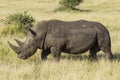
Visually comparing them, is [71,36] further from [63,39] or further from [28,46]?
[28,46]

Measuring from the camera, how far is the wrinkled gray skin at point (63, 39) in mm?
10188

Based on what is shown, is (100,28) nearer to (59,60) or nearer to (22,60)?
(59,60)

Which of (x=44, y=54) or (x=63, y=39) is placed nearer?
(x=63, y=39)

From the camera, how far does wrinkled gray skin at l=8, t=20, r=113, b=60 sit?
33.4ft

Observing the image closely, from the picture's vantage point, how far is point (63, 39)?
402 inches

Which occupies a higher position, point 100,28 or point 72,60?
point 100,28

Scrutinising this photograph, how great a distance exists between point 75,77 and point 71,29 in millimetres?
2502

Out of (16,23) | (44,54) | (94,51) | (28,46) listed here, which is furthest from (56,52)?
(16,23)

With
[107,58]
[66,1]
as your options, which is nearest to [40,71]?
[107,58]

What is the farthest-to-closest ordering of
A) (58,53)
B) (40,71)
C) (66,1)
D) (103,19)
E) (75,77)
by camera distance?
(66,1)
(103,19)
(58,53)
(40,71)
(75,77)

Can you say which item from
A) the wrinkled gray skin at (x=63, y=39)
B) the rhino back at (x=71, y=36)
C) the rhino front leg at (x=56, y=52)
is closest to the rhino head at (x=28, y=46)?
the wrinkled gray skin at (x=63, y=39)

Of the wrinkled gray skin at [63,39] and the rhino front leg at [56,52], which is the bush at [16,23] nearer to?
the wrinkled gray skin at [63,39]

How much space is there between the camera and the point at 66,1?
1405 inches

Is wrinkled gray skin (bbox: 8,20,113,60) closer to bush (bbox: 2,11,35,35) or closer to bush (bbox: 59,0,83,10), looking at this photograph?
bush (bbox: 2,11,35,35)
